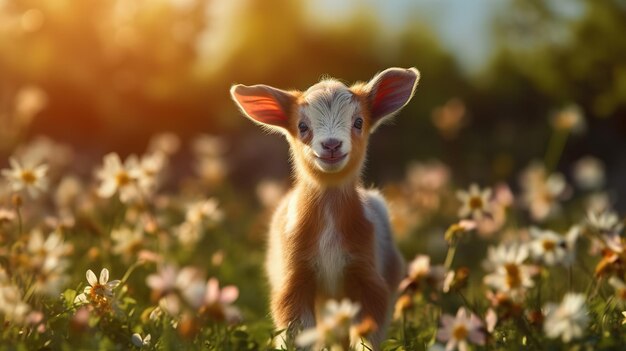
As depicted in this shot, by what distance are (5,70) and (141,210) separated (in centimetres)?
901

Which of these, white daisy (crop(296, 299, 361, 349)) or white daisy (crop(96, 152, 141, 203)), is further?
white daisy (crop(96, 152, 141, 203))

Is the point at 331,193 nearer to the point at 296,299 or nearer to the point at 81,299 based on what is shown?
the point at 296,299

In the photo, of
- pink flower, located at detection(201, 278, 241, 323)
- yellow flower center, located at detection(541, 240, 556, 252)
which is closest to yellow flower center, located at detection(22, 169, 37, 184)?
pink flower, located at detection(201, 278, 241, 323)

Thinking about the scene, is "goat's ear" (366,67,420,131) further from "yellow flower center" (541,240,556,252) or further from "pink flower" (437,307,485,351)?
"pink flower" (437,307,485,351)

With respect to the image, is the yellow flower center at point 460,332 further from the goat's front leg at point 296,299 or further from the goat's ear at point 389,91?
the goat's ear at point 389,91

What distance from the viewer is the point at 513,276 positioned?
4.51 meters

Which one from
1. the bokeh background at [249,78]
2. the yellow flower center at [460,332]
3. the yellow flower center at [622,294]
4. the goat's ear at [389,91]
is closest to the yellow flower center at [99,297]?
the yellow flower center at [460,332]

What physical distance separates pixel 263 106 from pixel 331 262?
102 cm

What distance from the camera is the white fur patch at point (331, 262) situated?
468cm

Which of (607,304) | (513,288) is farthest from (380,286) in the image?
(607,304)

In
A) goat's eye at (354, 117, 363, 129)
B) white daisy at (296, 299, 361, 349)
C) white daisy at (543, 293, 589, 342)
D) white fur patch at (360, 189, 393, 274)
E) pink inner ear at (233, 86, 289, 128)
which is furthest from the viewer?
white fur patch at (360, 189, 393, 274)

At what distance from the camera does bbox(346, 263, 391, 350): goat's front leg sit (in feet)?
15.4

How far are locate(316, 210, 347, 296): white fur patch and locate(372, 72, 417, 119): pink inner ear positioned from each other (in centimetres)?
83

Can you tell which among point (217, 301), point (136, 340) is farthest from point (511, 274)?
point (136, 340)
